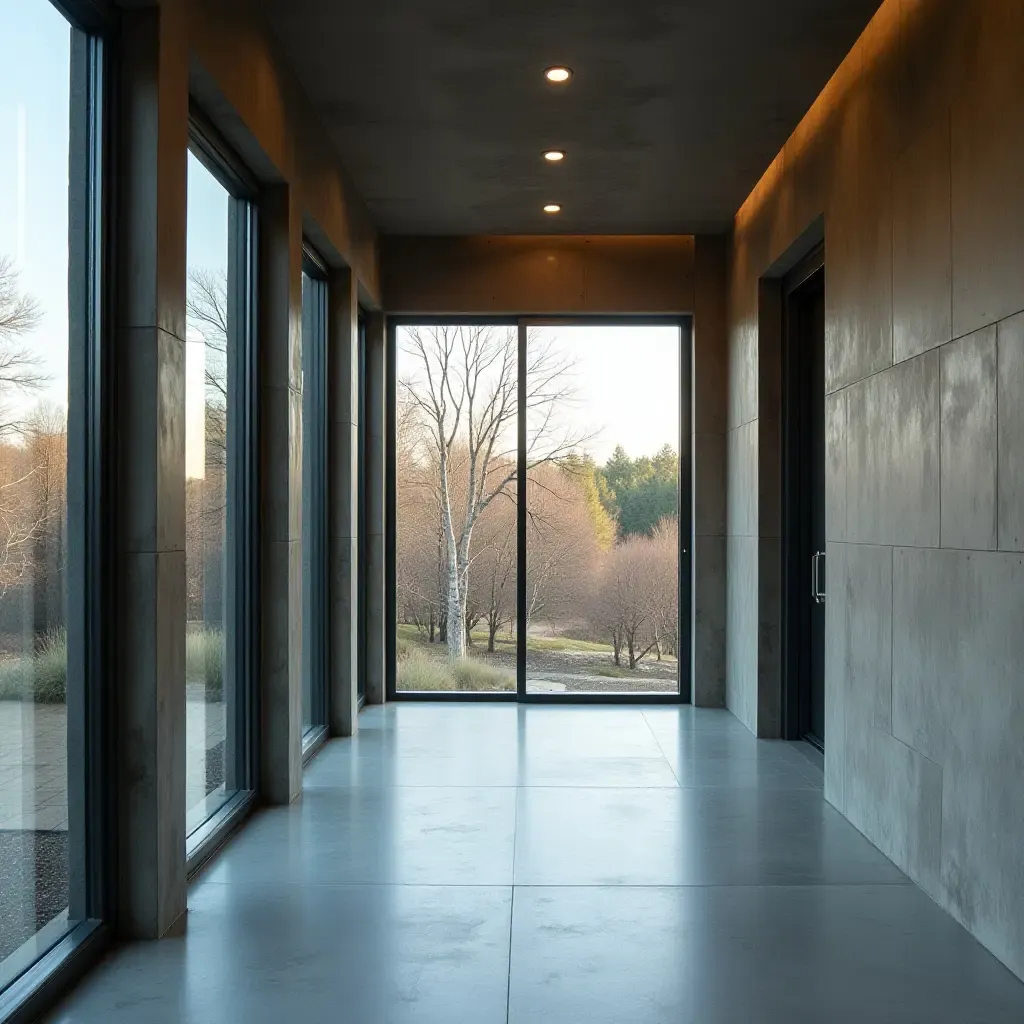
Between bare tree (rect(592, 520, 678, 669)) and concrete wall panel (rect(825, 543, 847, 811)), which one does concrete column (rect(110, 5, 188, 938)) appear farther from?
bare tree (rect(592, 520, 678, 669))

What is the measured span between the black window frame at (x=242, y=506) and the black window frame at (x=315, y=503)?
4.11ft

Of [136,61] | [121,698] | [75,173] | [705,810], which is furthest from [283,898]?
[136,61]

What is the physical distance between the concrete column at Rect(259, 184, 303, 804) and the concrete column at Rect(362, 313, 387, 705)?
9.26 ft

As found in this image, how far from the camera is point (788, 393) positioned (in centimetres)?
685

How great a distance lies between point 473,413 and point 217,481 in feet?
12.3

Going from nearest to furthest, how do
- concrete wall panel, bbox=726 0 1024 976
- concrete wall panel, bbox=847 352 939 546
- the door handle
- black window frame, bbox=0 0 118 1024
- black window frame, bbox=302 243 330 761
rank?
black window frame, bbox=0 0 118 1024 → concrete wall panel, bbox=726 0 1024 976 → concrete wall panel, bbox=847 352 939 546 → the door handle → black window frame, bbox=302 243 330 761

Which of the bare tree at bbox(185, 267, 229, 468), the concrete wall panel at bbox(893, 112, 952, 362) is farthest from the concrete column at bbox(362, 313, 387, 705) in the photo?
the concrete wall panel at bbox(893, 112, 952, 362)

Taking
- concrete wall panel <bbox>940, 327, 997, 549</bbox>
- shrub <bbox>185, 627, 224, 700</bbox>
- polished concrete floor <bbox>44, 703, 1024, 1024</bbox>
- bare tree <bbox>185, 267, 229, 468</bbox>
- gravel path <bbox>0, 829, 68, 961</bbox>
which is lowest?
polished concrete floor <bbox>44, 703, 1024, 1024</bbox>

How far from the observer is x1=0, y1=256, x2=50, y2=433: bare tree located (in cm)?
283

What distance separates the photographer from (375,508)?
8.05 meters

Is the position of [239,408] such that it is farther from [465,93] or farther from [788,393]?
[788,393]

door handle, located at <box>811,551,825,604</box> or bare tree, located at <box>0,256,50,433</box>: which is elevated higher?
bare tree, located at <box>0,256,50,433</box>

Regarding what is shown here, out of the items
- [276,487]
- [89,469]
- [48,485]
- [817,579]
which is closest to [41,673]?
[48,485]

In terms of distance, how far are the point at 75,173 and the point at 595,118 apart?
3.12m
